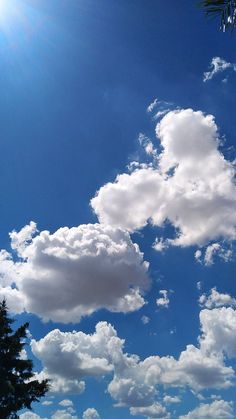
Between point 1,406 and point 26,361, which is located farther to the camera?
point 26,361

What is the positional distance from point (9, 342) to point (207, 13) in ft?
100

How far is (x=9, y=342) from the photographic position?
3253 centimetres

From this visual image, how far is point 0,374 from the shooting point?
30.6m

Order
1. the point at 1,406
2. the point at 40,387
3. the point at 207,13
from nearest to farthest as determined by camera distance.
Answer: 1. the point at 207,13
2. the point at 1,406
3. the point at 40,387

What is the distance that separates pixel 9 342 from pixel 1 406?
14.7ft

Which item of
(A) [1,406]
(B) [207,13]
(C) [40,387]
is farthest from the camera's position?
(C) [40,387]

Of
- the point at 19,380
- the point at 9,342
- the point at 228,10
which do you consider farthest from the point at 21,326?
the point at 228,10

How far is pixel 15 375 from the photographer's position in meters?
31.8

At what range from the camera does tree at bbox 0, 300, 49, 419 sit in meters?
30.5

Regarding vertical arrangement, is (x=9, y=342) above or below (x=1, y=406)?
above

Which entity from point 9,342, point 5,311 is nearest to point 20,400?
point 9,342

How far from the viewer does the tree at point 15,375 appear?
100.0ft

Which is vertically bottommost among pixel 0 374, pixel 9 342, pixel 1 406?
pixel 1 406

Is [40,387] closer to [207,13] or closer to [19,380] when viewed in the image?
[19,380]
